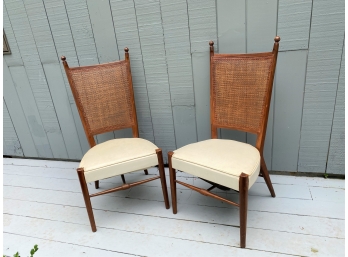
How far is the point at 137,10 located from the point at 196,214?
1.42m

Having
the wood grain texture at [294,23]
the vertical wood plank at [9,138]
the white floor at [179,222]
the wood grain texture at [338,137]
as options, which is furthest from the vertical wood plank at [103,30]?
the wood grain texture at [338,137]

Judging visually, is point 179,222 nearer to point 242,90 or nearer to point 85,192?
point 85,192

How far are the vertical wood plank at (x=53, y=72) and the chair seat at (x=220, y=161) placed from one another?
4.02 feet

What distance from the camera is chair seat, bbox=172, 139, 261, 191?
1229 millimetres

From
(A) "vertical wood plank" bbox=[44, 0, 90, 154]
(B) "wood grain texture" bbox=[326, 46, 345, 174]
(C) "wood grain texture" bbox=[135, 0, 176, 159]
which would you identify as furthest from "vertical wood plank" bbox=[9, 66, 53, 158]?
(B) "wood grain texture" bbox=[326, 46, 345, 174]

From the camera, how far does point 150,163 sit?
1.48m

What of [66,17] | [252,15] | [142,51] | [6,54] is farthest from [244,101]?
[6,54]

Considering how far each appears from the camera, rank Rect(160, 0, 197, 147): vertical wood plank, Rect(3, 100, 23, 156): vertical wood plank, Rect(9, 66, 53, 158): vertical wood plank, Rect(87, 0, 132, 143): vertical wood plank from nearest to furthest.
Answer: Rect(160, 0, 197, 147): vertical wood plank
Rect(87, 0, 132, 143): vertical wood plank
Rect(9, 66, 53, 158): vertical wood plank
Rect(3, 100, 23, 156): vertical wood plank

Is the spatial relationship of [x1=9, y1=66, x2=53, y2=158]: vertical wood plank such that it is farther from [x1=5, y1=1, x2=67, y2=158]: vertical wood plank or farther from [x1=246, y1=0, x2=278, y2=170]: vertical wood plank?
[x1=246, y1=0, x2=278, y2=170]: vertical wood plank

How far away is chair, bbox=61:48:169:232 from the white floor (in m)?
0.15

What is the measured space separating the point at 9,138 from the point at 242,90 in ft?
7.75

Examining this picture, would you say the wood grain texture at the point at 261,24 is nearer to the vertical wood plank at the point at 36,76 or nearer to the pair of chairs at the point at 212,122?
the pair of chairs at the point at 212,122

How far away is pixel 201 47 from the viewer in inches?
65.4

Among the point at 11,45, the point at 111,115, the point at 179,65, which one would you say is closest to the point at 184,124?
the point at 179,65
